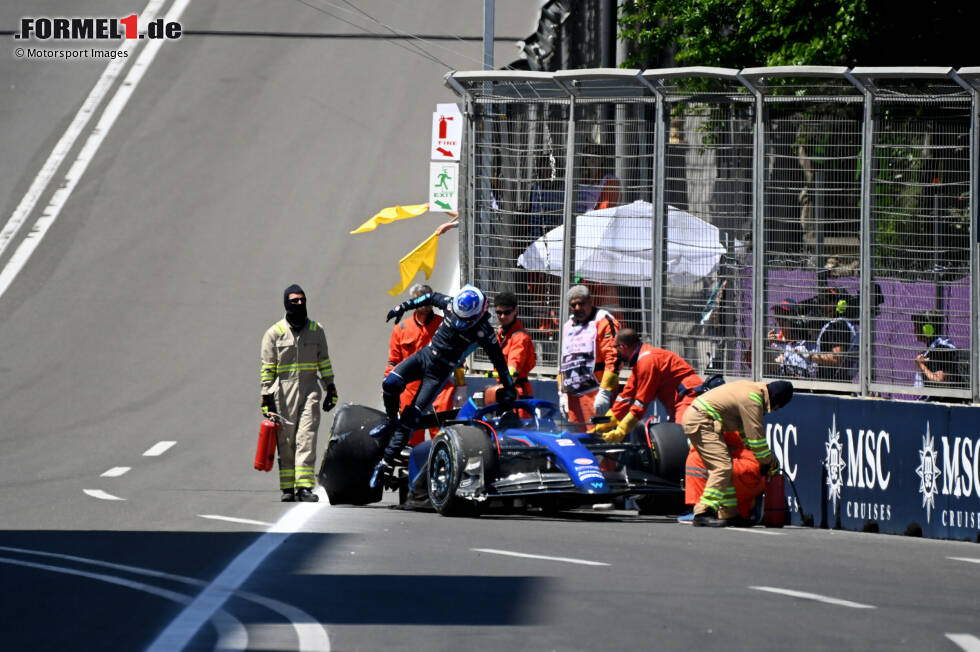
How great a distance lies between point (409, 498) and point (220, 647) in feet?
22.3

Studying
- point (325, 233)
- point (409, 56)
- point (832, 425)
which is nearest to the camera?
point (832, 425)

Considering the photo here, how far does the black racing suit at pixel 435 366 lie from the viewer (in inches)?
563

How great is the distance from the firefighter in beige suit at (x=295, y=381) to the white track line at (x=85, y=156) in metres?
12.3

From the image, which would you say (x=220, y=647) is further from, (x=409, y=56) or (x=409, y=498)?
(x=409, y=56)

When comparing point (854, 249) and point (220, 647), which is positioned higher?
point (854, 249)

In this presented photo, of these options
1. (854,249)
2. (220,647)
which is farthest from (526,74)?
(220,647)

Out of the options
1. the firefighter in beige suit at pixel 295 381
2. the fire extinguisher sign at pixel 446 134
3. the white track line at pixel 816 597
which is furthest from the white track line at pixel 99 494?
the fire extinguisher sign at pixel 446 134

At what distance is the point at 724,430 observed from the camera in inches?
519

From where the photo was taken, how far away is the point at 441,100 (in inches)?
1368

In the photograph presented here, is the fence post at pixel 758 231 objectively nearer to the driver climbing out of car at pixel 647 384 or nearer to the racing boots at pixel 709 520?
the driver climbing out of car at pixel 647 384

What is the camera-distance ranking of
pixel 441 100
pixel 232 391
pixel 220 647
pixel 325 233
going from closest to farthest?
pixel 220 647 → pixel 232 391 → pixel 325 233 → pixel 441 100

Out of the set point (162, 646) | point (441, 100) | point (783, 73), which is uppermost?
point (441, 100)

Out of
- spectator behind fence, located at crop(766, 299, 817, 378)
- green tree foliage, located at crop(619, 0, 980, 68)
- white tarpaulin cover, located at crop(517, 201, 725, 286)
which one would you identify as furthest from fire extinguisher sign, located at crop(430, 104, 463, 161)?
spectator behind fence, located at crop(766, 299, 817, 378)

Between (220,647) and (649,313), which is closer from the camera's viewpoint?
(220,647)
